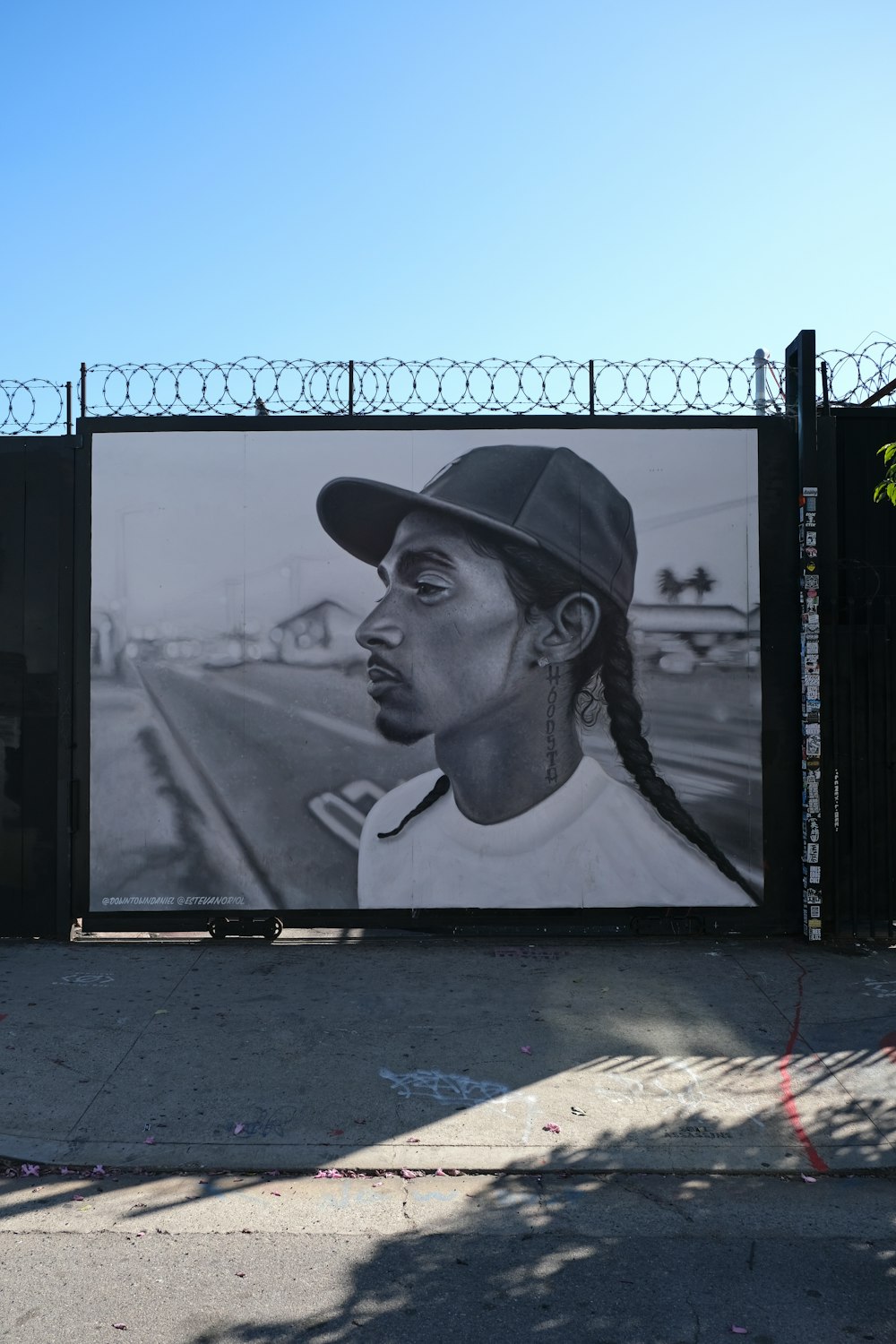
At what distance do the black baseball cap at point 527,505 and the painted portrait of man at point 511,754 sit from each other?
0.17 feet

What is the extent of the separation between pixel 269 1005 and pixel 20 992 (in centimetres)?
183

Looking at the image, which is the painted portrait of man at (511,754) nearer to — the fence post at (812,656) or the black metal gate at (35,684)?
the fence post at (812,656)

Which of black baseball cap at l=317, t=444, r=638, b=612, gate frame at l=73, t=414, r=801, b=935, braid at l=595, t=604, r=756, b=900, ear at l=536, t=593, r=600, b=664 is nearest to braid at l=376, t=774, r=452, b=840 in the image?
gate frame at l=73, t=414, r=801, b=935

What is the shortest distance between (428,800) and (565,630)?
1.84 metres

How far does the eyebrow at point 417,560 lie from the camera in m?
8.51

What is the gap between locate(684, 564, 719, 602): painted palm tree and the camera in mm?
8586

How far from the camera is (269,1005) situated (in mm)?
6941

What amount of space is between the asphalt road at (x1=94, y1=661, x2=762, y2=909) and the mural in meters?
0.02

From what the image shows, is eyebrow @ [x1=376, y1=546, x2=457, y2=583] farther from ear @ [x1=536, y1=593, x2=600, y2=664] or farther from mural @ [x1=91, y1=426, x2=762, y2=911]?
ear @ [x1=536, y1=593, x2=600, y2=664]

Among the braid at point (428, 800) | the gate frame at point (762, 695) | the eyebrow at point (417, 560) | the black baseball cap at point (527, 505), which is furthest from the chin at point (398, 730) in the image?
the gate frame at point (762, 695)

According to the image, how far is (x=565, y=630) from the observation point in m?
8.53

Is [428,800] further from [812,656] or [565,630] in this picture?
[812,656]

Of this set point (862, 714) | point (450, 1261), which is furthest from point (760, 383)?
point (450, 1261)

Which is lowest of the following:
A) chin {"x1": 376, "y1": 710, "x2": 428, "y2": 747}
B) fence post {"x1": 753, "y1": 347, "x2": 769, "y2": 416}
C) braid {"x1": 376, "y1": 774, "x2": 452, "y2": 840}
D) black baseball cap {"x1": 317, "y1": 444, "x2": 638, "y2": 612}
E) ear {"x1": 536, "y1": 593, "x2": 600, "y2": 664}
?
braid {"x1": 376, "y1": 774, "x2": 452, "y2": 840}
